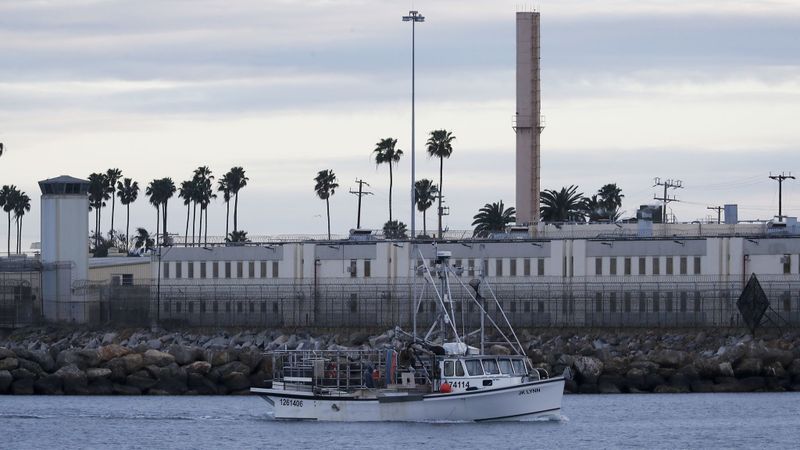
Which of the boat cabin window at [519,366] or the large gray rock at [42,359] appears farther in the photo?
the large gray rock at [42,359]

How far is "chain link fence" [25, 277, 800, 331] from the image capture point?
338 feet

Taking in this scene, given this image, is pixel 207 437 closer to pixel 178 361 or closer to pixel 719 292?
pixel 178 361

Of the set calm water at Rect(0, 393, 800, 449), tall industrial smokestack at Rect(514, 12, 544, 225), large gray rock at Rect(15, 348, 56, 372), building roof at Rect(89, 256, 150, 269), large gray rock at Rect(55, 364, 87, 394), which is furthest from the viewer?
building roof at Rect(89, 256, 150, 269)

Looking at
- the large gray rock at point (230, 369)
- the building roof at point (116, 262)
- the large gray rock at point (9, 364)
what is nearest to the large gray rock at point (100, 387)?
the large gray rock at point (9, 364)

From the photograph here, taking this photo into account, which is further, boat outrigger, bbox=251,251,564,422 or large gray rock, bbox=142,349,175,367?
large gray rock, bbox=142,349,175,367

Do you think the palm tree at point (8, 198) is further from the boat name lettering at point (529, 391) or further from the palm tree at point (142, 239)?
the boat name lettering at point (529, 391)

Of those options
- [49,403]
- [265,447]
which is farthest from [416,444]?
[49,403]

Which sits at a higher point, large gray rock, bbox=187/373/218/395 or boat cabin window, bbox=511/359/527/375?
boat cabin window, bbox=511/359/527/375

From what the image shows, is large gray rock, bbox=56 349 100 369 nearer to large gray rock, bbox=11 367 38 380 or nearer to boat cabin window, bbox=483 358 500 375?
large gray rock, bbox=11 367 38 380

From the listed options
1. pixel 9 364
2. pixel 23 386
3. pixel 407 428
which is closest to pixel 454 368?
pixel 407 428

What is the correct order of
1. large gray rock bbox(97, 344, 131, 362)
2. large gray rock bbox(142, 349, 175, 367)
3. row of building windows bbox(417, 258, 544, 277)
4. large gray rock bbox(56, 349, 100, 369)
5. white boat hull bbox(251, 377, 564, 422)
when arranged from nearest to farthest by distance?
1. white boat hull bbox(251, 377, 564, 422)
2. large gray rock bbox(142, 349, 175, 367)
3. large gray rock bbox(97, 344, 131, 362)
4. large gray rock bbox(56, 349, 100, 369)
5. row of building windows bbox(417, 258, 544, 277)

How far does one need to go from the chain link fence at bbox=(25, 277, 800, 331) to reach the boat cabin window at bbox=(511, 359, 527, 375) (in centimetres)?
3615

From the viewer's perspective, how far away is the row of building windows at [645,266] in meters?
106

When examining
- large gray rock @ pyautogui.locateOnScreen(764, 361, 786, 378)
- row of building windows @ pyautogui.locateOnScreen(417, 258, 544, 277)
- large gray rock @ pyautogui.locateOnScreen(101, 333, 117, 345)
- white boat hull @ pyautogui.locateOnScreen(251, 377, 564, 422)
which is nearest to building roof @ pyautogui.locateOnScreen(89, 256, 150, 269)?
large gray rock @ pyautogui.locateOnScreen(101, 333, 117, 345)
